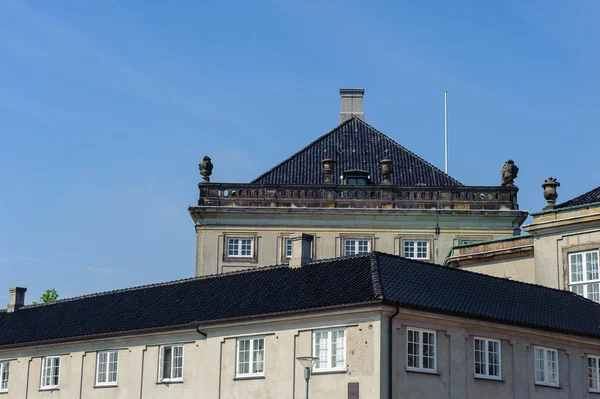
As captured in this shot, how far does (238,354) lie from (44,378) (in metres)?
11.8

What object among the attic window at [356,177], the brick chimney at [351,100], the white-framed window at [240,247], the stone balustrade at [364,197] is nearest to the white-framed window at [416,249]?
the stone balustrade at [364,197]

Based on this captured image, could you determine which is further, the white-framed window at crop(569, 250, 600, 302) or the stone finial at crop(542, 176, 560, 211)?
the stone finial at crop(542, 176, 560, 211)

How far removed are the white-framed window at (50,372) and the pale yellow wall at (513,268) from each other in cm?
2016

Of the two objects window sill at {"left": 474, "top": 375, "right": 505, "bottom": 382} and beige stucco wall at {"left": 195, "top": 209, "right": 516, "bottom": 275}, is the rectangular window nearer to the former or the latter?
beige stucco wall at {"left": 195, "top": 209, "right": 516, "bottom": 275}

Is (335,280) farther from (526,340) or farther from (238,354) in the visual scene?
(526,340)

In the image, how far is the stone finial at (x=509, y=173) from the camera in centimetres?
5951

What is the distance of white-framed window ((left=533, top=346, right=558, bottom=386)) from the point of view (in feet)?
115

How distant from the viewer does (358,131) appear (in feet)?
218

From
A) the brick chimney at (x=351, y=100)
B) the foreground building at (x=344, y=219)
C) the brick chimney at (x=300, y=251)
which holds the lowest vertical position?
the brick chimney at (x=300, y=251)

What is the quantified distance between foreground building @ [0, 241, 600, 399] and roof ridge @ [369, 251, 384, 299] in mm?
61

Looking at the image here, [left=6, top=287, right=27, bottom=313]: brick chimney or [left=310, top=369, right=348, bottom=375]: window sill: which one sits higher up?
[left=6, top=287, right=27, bottom=313]: brick chimney

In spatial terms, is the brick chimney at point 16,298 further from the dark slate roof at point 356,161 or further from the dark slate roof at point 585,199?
the dark slate roof at point 585,199

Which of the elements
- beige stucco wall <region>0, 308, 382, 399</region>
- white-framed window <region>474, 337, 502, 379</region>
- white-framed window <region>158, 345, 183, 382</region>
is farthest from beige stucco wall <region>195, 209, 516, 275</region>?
white-framed window <region>474, 337, 502, 379</region>

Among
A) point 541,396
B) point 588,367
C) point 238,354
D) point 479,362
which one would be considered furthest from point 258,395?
point 588,367
